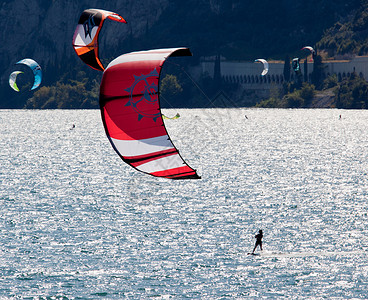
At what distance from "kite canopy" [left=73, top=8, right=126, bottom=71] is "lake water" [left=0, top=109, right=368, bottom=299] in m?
14.9

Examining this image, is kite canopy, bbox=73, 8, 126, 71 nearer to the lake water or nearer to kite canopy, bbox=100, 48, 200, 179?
kite canopy, bbox=100, 48, 200, 179

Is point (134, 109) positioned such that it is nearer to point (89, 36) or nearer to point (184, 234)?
point (89, 36)

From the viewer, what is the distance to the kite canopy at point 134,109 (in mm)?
42625

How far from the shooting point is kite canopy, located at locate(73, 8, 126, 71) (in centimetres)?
5597

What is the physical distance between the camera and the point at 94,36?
58.4m

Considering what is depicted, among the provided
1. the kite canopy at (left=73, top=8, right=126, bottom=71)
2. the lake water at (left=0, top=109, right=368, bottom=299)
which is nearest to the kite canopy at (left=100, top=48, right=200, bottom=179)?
the lake water at (left=0, top=109, right=368, bottom=299)

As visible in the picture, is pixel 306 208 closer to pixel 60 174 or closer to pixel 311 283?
pixel 311 283

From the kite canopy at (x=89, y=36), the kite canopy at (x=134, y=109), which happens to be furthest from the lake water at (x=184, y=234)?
the kite canopy at (x=89, y=36)

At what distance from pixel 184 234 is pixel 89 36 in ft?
61.8

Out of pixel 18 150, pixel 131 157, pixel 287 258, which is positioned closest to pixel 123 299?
pixel 131 157

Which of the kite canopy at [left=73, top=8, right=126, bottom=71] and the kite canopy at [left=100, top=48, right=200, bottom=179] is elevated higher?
the kite canopy at [left=73, top=8, right=126, bottom=71]

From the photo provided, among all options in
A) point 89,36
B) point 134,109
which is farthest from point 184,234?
point 134,109

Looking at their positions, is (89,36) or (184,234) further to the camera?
(184,234)

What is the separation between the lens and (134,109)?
42.9m
